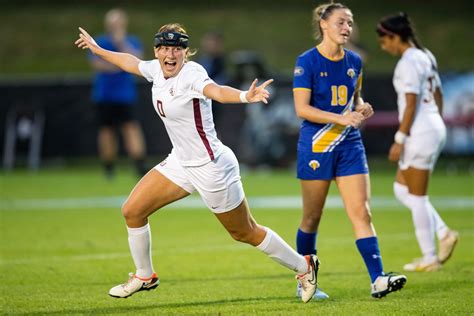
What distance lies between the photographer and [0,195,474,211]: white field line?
16.4 meters

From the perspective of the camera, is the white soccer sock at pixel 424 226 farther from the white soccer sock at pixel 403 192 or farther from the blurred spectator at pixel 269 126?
the blurred spectator at pixel 269 126

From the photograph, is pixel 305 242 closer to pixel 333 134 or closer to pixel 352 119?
pixel 333 134

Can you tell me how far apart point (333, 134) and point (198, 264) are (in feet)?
8.97

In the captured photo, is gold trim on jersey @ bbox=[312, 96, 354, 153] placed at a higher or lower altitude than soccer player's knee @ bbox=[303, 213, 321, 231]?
higher

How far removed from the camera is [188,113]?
8.09 meters

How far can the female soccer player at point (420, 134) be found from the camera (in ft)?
33.7

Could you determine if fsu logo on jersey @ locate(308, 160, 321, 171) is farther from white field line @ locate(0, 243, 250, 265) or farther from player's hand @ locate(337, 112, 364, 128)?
white field line @ locate(0, 243, 250, 265)

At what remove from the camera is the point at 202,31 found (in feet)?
121

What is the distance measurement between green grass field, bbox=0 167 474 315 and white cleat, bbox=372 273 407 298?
0.28 ft

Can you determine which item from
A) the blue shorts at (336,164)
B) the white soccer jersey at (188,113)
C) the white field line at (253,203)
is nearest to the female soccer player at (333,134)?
the blue shorts at (336,164)

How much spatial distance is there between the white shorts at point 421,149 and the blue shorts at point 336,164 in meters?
1.76

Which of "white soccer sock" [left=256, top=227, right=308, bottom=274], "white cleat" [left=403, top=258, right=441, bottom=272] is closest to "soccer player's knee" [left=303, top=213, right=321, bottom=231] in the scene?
"white soccer sock" [left=256, top=227, right=308, bottom=274]

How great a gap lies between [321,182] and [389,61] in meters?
25.0

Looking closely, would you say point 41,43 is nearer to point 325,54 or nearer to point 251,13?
point 251,13
